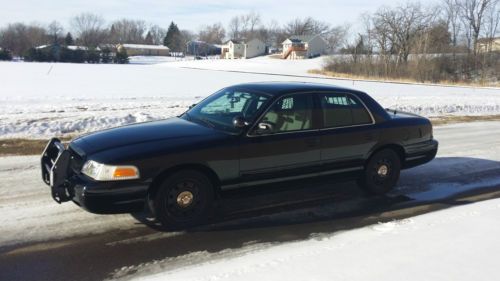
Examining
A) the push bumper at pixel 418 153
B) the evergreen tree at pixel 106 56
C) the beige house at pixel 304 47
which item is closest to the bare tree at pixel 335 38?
the beige house at pixel 304 47

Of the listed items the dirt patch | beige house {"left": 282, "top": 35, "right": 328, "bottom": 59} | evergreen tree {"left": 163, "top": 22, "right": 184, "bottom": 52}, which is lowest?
the dirt patch

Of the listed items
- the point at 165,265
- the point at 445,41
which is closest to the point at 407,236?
the point at 165,265

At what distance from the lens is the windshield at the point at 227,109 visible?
5.64 meters

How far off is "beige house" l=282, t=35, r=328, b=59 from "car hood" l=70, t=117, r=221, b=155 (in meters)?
108

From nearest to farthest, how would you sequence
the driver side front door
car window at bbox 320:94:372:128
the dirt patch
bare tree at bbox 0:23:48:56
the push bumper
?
the driver side front door, car window at bbox 320:94:372:128, the push bumper, the dirt patch, bare tree at bbox 0:23:48:56

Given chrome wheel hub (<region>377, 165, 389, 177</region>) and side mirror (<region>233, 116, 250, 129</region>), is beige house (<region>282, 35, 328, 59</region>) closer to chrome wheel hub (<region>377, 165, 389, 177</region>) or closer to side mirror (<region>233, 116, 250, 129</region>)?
chrome wheel hub (<region>377, 165, 389, 177</region>)

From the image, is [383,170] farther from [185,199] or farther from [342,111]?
[185,199]

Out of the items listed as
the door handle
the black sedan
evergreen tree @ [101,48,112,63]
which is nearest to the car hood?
the black sedan

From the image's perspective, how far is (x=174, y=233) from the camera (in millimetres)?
5094

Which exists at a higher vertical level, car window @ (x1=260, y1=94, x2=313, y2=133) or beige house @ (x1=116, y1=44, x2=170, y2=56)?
beige house @ (x1=116, y1=44, x2=170, y2=56)

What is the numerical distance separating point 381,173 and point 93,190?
3.98 metres

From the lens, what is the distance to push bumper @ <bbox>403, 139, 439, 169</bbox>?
7.03 meters

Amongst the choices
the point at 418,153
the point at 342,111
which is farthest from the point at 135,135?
the point at 418,153

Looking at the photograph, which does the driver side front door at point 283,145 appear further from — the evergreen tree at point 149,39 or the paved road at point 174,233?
the evergreen tree at point 149,39
